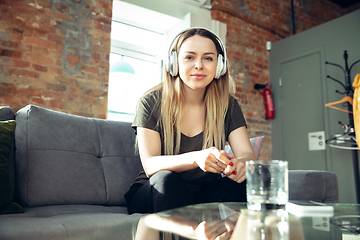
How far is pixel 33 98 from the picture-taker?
257 centimetres

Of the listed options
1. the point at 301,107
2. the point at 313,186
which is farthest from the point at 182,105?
the point at 301,107

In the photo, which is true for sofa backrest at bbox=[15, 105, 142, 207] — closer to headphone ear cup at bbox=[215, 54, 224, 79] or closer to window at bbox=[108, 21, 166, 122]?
headphone ear cup at bbox=[215, 54, 224, 79]

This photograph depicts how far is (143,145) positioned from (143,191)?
24 cm

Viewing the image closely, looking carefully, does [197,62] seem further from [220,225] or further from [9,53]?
[9,53]

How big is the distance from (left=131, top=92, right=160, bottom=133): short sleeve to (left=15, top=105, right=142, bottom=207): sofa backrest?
0.30 m

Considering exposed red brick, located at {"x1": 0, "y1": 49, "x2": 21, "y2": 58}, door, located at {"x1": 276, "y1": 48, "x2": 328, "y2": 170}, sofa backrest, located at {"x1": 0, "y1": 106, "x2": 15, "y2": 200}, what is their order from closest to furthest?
sofa backrest, located at {"x1": 0, "y1": 106, "x2": 15, "y2": 200}, exposed red brick, located at {"x1": 0, "y1": 49, "x2": 21, "y2": 58}, door, located at {"x1": 276, "y1": 48, "x2": 328, "y2": 170}

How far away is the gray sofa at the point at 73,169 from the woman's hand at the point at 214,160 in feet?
1.35

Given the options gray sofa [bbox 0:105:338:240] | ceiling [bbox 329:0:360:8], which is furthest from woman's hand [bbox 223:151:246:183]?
ceiling [bbox 329:0:360:8]

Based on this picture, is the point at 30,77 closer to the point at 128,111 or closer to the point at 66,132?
the point at 128,111

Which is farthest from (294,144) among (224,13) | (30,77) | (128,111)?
(30,77)

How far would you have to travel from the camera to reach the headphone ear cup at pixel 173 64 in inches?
59.0

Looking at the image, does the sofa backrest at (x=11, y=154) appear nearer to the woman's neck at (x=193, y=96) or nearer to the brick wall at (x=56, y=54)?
the woman's neck at (x=193, y=96)

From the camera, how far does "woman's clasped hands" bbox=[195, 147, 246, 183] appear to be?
1.06 meters

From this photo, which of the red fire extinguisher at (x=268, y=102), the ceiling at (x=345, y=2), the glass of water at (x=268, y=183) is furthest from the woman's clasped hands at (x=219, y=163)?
the ceiling at (x=345, y=2)
